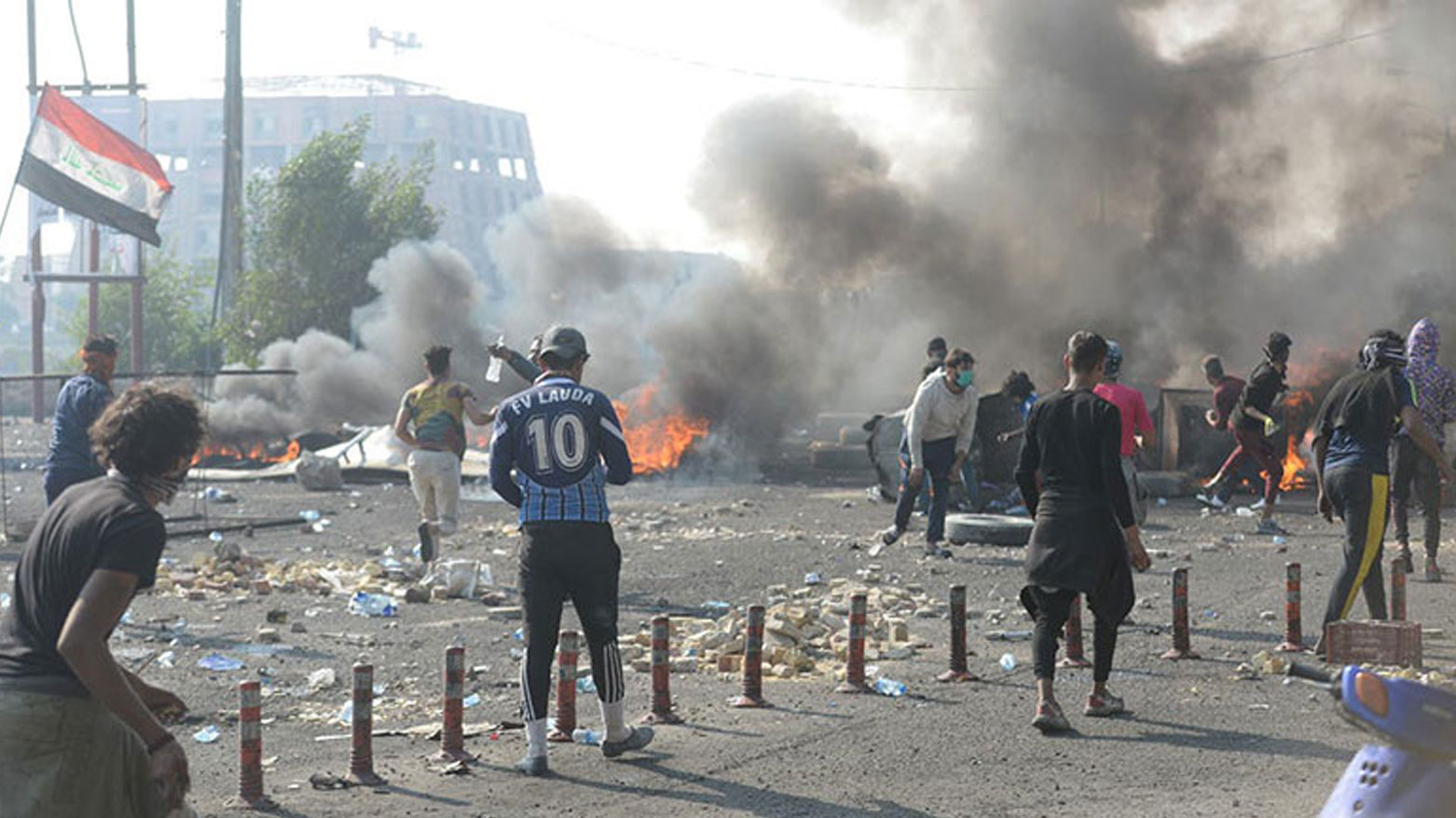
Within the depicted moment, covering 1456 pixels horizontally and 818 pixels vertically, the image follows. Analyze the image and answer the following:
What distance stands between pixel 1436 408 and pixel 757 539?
24.2 feet

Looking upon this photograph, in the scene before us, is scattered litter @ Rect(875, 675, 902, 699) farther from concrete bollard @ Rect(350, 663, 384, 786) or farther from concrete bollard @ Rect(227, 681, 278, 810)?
concrete bollard @ Rect(227, 681, 278, 810)

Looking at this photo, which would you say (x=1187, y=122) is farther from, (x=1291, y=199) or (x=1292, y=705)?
(x=1292, y=705)

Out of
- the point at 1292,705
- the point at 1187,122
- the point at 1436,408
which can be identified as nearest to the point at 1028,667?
the point at 1292,705

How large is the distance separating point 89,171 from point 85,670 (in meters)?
23.7

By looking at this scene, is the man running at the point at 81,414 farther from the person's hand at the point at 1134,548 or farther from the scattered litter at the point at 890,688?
the person's hand at the point at 1134,548

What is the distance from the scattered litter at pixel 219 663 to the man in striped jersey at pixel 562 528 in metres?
3.40

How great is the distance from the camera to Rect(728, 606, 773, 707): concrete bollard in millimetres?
8422

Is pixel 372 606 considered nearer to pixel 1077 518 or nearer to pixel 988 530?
pixel 988 530

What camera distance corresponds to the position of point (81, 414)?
35.5 ft

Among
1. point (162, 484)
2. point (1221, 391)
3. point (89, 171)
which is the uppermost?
point (89, 171)

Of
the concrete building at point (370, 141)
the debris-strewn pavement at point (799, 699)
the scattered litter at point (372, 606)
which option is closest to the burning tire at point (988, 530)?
the debris-strewn pavement at point (799, 699)

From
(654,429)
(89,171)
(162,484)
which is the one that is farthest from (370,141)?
(162,484)

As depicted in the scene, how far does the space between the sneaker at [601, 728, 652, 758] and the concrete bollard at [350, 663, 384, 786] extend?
96 centimetres

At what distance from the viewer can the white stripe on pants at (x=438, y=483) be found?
13141mm
